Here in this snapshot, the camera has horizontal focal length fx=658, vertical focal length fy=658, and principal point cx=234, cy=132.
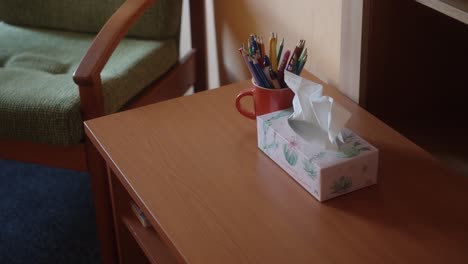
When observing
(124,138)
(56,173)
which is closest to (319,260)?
(124,138)

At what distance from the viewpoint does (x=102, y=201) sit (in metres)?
1.59

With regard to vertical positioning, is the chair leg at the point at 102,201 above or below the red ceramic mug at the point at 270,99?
below

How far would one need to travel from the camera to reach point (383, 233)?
2.96 ft

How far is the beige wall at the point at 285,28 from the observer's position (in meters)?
1.38

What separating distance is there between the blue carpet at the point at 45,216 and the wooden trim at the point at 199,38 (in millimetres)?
487

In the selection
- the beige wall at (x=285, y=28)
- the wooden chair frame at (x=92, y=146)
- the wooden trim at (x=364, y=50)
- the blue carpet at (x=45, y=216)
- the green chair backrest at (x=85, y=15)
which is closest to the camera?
the wooden trim at (x=364, y=50)

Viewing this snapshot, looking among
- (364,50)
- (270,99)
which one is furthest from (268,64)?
(364,50)

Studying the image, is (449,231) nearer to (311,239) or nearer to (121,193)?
(311,239)

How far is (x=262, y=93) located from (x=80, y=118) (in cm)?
58

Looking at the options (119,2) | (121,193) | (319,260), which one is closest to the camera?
(319,260)

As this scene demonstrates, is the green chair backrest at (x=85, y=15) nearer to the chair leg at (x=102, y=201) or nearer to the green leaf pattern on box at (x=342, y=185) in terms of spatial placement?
the chair leg at (x=102, y=201)

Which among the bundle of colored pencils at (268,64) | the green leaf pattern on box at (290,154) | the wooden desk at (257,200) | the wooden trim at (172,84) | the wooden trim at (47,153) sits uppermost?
the bundle of colored pencils at (268,64)

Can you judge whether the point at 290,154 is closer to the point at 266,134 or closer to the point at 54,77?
the point at 266,134

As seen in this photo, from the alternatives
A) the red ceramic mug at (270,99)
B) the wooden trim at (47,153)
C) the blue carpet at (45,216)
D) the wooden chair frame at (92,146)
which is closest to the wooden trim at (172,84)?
the wooden chair frame at (92,146)
